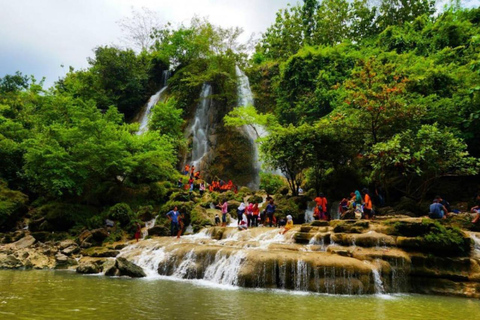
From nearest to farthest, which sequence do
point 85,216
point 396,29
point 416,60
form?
point 85,216
point 416,60
point 396,29

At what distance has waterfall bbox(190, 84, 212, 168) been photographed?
31.5 meters

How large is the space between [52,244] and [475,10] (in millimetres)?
34808

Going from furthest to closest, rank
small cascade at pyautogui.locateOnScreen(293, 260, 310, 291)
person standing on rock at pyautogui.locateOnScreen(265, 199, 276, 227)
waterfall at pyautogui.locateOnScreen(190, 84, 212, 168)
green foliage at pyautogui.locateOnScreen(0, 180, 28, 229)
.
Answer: waterfall at pyautogui.locateOnScreen(190, 84, 212, 168)
green foliage at pyautogui.locateOnScreen(0, 180, 28, 229)
person standing on rock at pyautogui.locateOnScreen(265, 199, 276, 227)
small cascade at pyautogui.locateOnScreen(293, 260, 310, 291)

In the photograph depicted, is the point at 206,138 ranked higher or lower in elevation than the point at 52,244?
higher

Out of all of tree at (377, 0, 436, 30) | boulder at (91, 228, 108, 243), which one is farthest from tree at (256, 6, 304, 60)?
boulder at (91, 228, 108, 243)

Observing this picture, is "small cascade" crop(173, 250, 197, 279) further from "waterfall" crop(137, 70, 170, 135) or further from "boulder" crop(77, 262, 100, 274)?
"waterfall" crop(137, 70, 170, 135)

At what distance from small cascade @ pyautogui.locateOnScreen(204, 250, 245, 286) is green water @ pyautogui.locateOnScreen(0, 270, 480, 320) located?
3.03 ft

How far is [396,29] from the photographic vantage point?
27844 millimetres

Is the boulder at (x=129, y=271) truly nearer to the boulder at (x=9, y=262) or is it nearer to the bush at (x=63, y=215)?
the boulder at (x=9, y=262)

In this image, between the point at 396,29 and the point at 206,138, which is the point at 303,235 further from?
the point at 396,29

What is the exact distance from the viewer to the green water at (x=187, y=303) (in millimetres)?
6422

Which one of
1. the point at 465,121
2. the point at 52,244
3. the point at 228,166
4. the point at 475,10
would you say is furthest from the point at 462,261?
the point at 475,10

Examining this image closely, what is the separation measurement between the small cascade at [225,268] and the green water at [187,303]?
0.92 m

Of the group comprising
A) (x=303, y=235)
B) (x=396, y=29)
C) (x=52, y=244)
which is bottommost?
(x=52, y=244)
